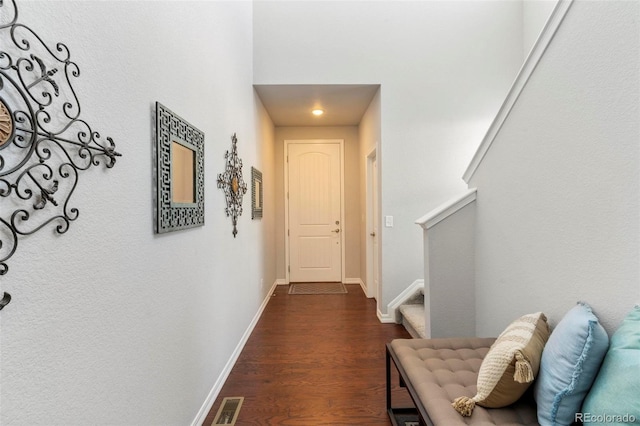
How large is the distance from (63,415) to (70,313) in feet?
0.91

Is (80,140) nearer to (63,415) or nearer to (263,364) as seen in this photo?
(63,415)

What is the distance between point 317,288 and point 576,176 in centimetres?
389

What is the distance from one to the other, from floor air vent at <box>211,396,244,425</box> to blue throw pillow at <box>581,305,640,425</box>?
1.71 meters

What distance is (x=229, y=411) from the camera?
74.7 inches

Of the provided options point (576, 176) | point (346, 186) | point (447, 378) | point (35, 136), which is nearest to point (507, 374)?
point (447, 378)

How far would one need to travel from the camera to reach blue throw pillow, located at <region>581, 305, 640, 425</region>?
2.96 feet

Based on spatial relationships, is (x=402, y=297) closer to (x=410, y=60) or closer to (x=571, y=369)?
(x=571, y=369)

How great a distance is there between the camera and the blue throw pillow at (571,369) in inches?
41.5

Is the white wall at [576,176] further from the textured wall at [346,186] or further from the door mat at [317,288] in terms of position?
the textured wall at [346,186]

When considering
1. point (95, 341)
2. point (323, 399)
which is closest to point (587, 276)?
point (323, 399)

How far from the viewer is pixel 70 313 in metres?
0.88

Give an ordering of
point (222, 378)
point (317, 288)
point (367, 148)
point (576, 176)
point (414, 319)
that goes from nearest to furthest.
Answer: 1. point (576, 176)
2. point (222, 378)
3. point (414, 319)
4. point (367, 148)
5. point (317, 288)

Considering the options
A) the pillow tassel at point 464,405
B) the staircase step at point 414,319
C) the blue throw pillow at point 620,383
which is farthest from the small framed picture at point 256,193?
the blue throw pillow at point 620,383

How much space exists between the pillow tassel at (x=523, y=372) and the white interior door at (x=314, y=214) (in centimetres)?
397
